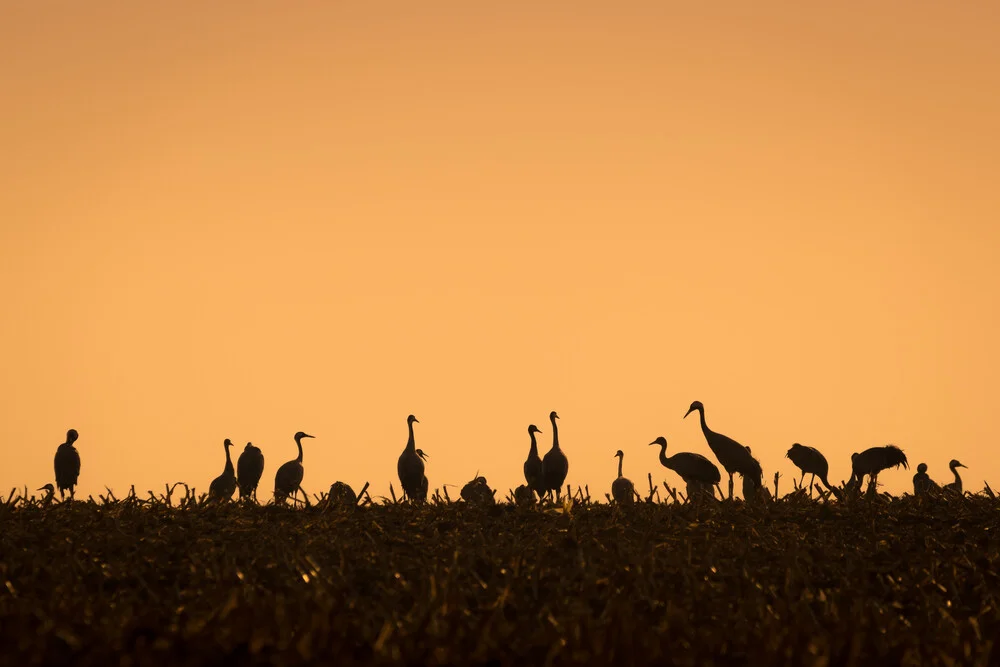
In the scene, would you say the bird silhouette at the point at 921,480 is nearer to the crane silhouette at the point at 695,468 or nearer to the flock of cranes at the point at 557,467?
the flock of cranes at the point at 557,467

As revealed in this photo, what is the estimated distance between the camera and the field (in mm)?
8836

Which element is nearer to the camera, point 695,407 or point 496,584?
point 496,584

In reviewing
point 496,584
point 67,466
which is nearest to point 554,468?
point 67,466

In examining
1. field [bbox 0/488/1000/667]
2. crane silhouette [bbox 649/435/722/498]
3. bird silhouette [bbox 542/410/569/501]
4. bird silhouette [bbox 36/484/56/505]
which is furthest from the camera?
bird silhouette [bbox 542/410/569/501]

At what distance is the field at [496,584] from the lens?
8836 millimetres

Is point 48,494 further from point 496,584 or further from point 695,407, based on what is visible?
point 695,407

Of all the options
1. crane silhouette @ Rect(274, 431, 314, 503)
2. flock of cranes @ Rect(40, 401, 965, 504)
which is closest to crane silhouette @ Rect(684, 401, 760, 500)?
flock of cranes @ Rect(40, 401, 965, 504)

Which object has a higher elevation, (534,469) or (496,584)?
(534,469)

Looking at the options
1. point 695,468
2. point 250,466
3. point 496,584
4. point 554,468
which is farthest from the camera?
point 250,466

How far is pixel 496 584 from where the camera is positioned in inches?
409

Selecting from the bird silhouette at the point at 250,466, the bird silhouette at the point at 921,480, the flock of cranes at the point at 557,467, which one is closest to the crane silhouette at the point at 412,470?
the flock of cranes at the point at 557,467

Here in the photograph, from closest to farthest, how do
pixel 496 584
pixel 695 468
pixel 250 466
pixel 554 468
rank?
pixel 496 584
pixel 695 468
pixel 554 468
pixel 250 466

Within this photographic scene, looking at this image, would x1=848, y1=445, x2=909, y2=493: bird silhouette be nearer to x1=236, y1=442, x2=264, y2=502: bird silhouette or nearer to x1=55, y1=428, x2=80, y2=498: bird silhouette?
x1=236, y1=442, x2=264, y2=502: bird silhouette

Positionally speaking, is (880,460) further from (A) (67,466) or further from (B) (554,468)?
(A) (67,466)
